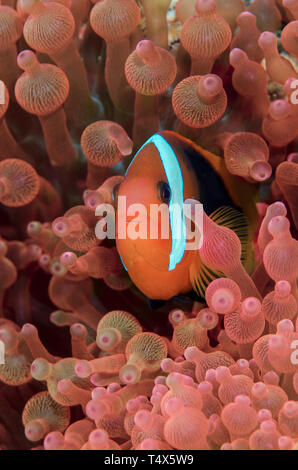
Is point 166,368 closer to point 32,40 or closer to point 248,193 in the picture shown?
point 248,193

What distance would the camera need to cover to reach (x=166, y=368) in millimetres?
770

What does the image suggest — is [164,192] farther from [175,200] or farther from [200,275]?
[200,275]

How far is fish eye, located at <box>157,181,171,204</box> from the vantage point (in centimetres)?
89

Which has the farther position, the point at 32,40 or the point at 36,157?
the point at 36,157

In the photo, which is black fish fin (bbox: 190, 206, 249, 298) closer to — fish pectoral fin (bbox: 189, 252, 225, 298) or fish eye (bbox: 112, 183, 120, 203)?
fish pectoral fin (bbox: 189, 252, 225, 298)

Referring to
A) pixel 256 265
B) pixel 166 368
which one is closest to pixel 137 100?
pixel 256 265

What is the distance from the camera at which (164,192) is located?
2.93 feet

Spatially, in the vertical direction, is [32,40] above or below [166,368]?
above

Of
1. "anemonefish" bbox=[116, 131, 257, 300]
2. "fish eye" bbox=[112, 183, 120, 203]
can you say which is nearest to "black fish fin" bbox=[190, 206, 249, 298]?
"anemonefish" bbox=[116, 131, 257, 300]

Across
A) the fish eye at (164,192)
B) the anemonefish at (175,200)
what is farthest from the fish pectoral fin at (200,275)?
the fish eye at (164,192)

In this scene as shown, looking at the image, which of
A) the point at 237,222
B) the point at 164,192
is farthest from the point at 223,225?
the point at 164,192

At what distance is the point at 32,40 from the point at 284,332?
64 cm

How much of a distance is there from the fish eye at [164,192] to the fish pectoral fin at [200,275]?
0.36ft

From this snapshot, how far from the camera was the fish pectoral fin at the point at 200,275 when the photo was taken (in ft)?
3.03
